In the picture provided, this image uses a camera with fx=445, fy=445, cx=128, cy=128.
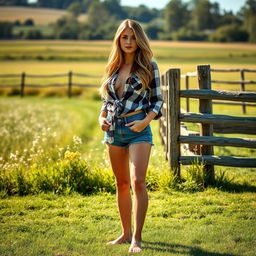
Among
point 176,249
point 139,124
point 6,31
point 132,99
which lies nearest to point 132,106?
point 132,99

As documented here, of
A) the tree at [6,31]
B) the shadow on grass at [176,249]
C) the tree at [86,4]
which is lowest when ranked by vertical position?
the shadow on grass at [176,249]

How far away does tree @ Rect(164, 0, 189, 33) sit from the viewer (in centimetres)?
8481

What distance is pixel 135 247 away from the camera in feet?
12.7

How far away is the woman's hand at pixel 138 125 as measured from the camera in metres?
3.77

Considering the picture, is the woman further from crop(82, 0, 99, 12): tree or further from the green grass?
crop(82, 0, 99, 12): tree

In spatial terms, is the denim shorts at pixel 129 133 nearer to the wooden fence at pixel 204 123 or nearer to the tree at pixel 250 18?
the wooden fence at pixel 204 123

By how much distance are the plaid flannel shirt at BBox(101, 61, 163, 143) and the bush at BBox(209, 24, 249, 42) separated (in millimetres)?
55180

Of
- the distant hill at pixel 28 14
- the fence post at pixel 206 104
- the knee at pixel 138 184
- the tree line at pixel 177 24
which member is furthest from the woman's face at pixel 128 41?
the distant hill at pixel 28 14

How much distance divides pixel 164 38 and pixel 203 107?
72.1 meters

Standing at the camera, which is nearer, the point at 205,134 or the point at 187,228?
the point at 187,228

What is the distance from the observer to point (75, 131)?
13.6 m

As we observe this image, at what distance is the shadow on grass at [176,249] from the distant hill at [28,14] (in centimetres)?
10490

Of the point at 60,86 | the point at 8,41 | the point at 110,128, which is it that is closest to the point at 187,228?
the point at 110,128

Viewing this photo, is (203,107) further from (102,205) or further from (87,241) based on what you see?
(87,241)
